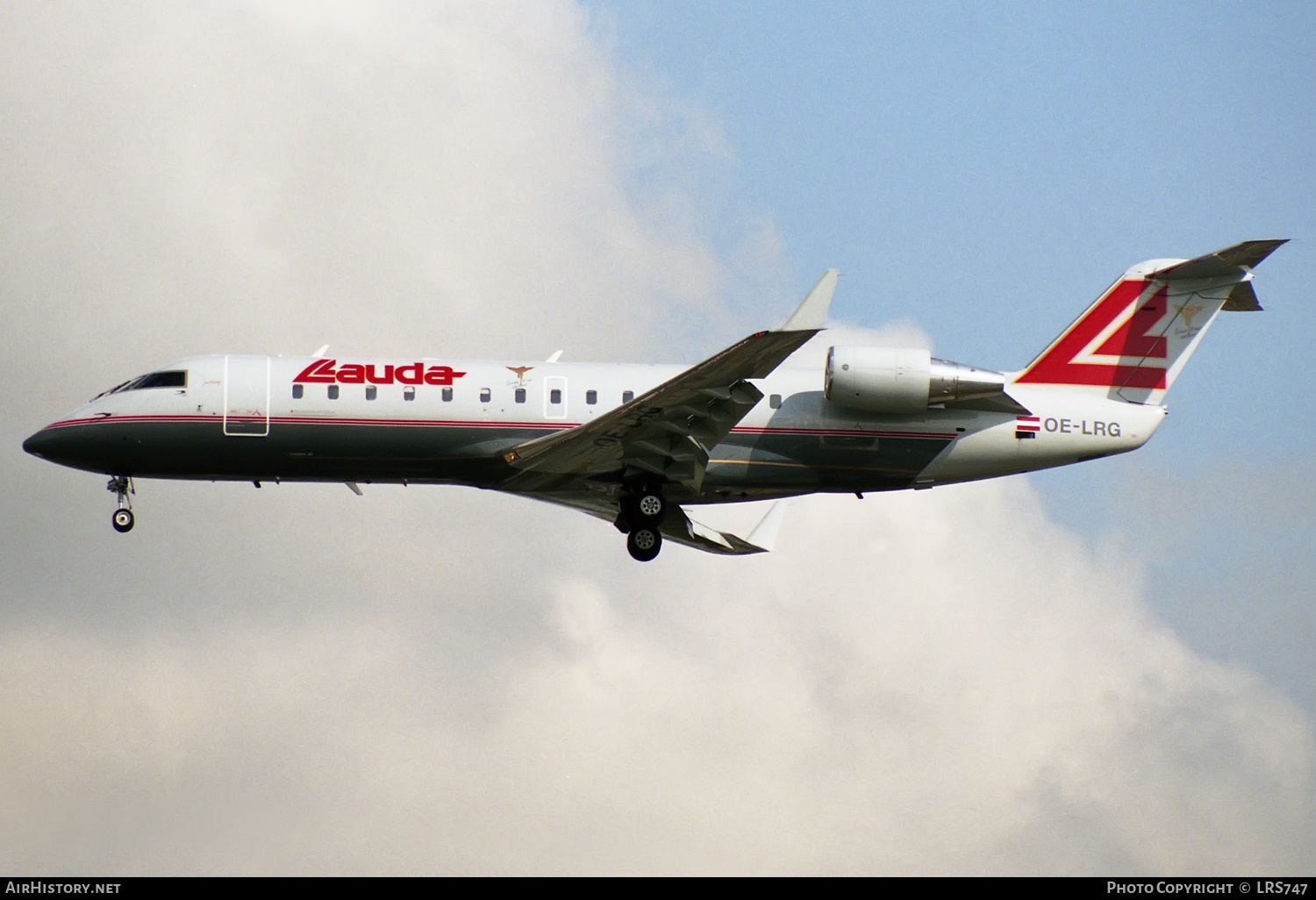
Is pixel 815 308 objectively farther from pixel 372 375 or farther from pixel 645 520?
pixel 372 375

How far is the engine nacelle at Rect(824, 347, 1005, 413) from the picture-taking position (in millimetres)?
29047

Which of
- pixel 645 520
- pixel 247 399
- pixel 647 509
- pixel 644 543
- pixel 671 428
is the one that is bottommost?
pixel 644 543

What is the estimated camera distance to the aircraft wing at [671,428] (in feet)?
88.2

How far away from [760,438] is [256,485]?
31.2ft

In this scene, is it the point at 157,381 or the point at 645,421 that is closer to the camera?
the point at 645,421

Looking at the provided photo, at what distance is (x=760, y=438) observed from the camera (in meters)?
29.8

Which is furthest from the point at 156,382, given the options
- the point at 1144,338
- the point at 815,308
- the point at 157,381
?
the point at 1144,338

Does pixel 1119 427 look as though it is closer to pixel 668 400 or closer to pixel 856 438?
pixel 856 438

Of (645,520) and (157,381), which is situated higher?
(157,381)

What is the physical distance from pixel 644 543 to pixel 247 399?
772 cm

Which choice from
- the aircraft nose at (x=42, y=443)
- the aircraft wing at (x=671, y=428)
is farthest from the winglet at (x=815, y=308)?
the aircraft nose at (x=42, y=443)

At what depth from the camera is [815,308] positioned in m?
25.6

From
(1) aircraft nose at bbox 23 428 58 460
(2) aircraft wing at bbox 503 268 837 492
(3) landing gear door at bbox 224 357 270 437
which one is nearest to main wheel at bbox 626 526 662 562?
(2) aircraft wing at bbox 503 268 837 492
